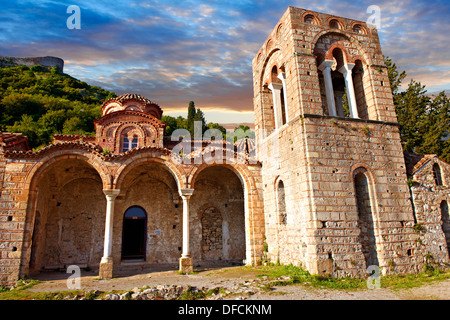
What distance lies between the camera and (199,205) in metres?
13.5

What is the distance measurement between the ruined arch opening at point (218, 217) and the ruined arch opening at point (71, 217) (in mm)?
4491

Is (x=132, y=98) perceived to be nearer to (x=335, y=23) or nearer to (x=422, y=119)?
(x=335, y=23)

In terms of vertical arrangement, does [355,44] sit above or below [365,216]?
above

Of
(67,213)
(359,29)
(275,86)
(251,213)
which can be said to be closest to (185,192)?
(251,213)


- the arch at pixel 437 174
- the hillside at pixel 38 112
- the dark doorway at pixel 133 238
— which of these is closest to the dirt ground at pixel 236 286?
the arch at pixel 437 174

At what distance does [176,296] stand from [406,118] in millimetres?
18258

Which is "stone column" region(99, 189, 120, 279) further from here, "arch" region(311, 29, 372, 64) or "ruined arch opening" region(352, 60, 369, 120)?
"arch" region(311, 29, 372, 64)

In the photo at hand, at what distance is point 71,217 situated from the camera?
1269 cm

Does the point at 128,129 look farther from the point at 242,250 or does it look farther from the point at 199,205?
the point at 242,250

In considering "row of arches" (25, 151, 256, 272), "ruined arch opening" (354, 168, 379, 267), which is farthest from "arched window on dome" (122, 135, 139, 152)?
"ruined arch opening" (354, 168, 379, 267)

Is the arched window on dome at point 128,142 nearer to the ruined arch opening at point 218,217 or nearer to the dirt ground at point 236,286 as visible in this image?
the ruined arch opening at point 218,217

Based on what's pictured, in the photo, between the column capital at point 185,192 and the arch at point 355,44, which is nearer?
the arch at point 355,44

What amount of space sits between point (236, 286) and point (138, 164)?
6099 mm

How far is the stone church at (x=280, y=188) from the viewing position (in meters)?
8.60
